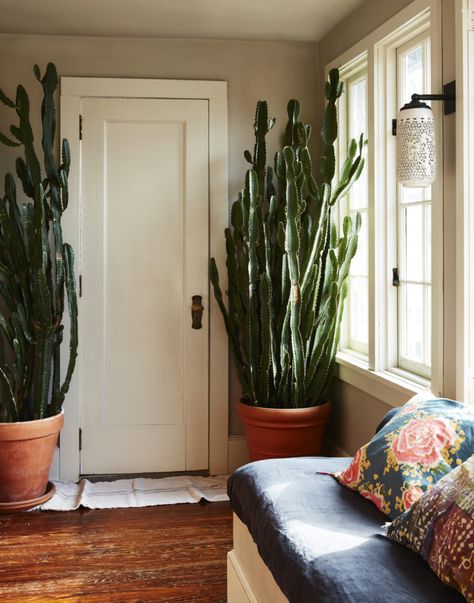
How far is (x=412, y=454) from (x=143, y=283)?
8.36ft

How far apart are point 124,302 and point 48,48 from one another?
1530 millimetres

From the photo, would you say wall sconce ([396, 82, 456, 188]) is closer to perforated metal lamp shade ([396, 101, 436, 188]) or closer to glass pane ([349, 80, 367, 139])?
perforated metal lamp shade ([396, 101, 436, 188])

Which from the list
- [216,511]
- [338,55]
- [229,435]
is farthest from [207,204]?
[216,511]

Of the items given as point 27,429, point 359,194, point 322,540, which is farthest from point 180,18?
point 322,540

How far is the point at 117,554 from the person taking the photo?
3252 mm

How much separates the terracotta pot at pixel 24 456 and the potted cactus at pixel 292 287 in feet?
A: 3.48

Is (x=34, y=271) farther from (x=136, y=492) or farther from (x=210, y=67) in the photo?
(x=210, y=67)

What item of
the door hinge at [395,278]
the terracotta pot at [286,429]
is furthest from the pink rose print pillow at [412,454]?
the terracotta pot at [286,429]

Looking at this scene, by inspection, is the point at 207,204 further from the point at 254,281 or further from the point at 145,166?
the point at 254,281

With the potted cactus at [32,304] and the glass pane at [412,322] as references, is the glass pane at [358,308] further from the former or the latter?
the potted cactus at [32,304]

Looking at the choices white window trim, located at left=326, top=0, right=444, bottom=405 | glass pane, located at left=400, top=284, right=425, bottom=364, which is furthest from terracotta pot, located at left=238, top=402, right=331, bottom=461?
glass pane, located at left=400, top=284, right=425, bottom=364

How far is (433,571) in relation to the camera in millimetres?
1707

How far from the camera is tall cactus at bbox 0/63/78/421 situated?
3.79 metres

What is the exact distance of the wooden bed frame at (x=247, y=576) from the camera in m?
2.16
